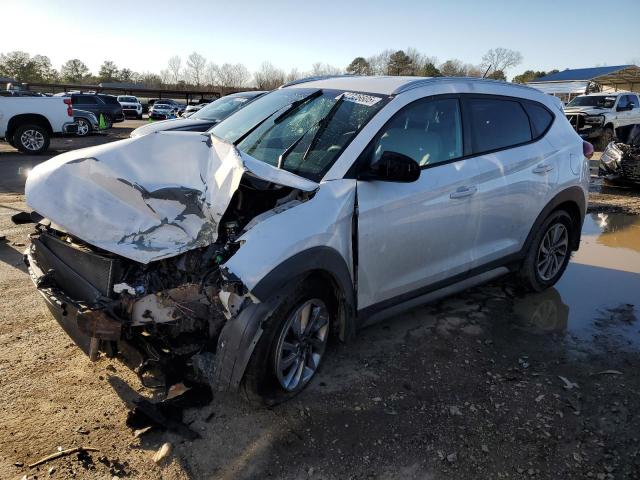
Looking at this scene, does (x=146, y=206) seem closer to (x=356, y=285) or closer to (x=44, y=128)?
(x=356, y=285)

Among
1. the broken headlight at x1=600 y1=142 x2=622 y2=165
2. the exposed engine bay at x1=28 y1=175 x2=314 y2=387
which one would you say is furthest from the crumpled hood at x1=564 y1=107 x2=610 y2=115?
the exposed engine bay at x1=28 y1=175 x2=314 y2=387

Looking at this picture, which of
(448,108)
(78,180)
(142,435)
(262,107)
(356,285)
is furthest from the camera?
(262,107)

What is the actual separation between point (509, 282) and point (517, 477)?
285cm

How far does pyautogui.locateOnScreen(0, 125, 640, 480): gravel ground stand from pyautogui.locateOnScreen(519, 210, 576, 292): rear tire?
0.43m

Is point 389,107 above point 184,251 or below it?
above

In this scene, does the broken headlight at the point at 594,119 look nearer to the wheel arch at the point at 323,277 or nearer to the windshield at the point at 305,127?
the windshield at the point at 305,127

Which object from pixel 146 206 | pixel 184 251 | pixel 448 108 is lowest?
pixel 184 251

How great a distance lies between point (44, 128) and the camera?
14039mm

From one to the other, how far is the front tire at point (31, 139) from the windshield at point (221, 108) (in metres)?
6.01

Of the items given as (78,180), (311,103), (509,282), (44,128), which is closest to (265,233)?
(78,180)

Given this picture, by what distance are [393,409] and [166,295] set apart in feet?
4.91

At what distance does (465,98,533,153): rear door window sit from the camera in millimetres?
3844

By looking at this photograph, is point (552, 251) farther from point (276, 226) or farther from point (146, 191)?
point (146, 191)

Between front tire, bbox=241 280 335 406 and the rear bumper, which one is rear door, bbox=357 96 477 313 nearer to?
front tire, bbox=241 280 335 406
